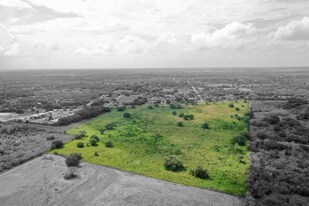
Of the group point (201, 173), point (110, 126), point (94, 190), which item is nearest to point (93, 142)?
point (110, 126)

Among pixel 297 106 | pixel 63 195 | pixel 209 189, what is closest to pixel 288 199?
pixel 209 189

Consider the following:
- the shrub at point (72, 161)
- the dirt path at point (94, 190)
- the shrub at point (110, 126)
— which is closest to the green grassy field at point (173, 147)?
the shrub at point (110, 126)

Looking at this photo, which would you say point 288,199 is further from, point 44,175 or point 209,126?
point 209,126

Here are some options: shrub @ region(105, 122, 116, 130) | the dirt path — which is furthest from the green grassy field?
the dirt path

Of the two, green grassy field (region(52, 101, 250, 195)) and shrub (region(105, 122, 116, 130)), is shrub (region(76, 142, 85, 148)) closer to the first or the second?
green grassy field (region(52, 101, 250, 195))

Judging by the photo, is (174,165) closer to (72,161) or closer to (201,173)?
(201,173)

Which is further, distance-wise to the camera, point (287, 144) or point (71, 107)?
point (71, 107)
